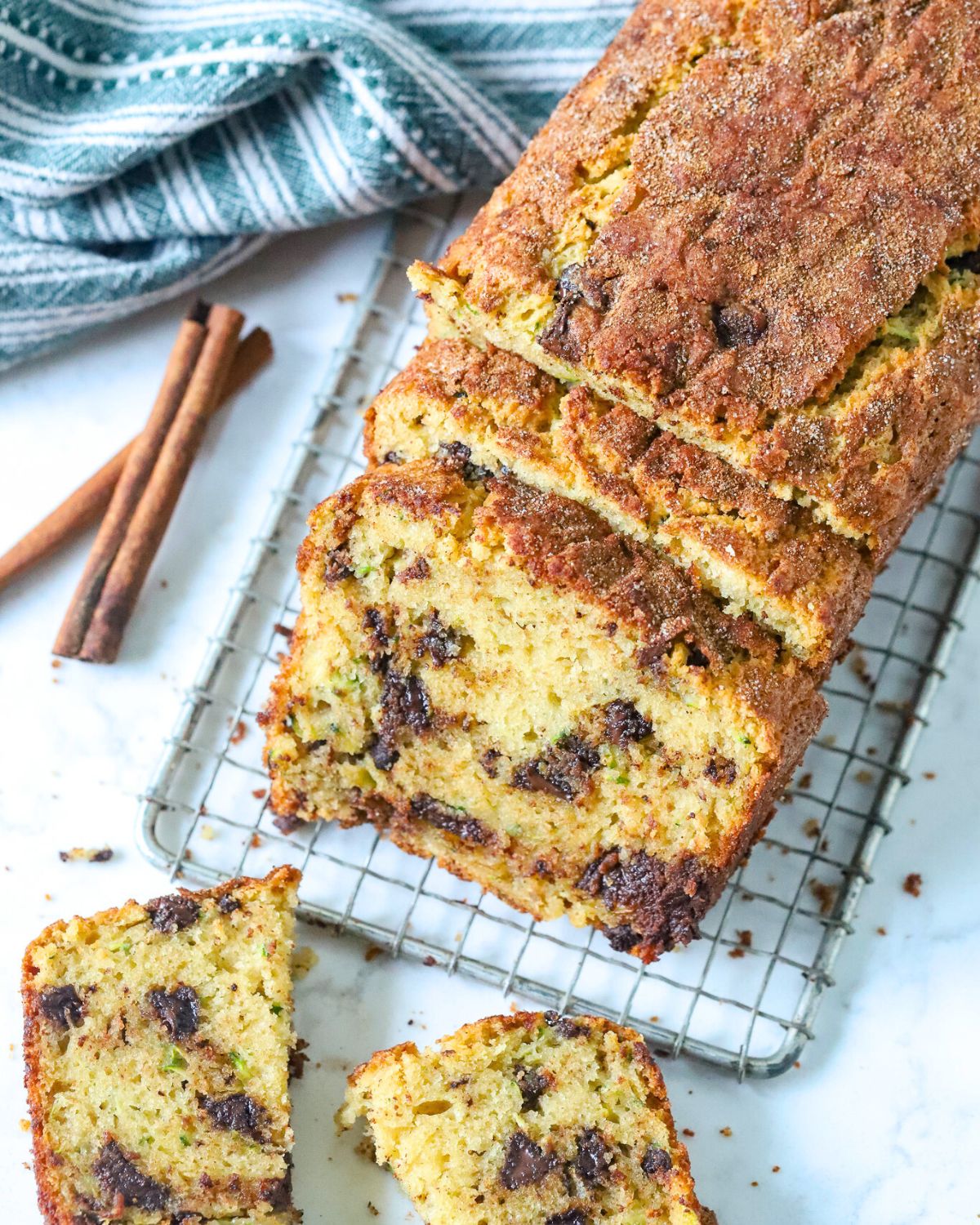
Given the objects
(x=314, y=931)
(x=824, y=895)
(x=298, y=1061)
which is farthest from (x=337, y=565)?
(x=824, y=895)

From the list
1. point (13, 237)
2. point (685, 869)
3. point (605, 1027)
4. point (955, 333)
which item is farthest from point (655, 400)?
point (13, 237)

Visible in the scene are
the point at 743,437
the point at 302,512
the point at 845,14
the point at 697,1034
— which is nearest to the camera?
the point at 743,437

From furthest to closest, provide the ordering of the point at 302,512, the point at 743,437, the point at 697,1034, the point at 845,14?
the point at 302,512 → the point at 697,1034 → the point at 845,14 → the point at 743,437

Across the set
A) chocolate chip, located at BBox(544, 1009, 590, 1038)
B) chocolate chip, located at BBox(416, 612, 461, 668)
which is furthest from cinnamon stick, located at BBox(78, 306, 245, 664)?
chocolate chip, located at BBox(544, 1009, 590, 1038)

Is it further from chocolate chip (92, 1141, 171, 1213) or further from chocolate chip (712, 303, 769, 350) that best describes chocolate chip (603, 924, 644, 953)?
chocolate chip (712, 303, 769, 350)

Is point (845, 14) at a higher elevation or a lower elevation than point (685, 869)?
higher

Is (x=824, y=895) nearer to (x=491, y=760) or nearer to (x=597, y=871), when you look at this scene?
(x=597, y=871)

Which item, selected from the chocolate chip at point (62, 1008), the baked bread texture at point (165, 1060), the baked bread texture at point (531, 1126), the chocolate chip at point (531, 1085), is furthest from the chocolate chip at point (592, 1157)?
the chocolate chip at point (62, 1008)

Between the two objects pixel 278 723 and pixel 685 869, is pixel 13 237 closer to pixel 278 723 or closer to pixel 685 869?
pixel 278 723
